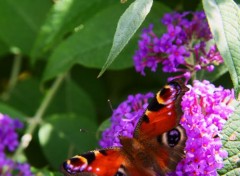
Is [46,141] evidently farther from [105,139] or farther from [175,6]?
[175,6]

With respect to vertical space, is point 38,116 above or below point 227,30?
below

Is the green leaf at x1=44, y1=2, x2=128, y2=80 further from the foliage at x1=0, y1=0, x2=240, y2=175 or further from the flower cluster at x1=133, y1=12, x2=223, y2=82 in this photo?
the flower cluster at x1=133, y1=12, x2=223, y2=82

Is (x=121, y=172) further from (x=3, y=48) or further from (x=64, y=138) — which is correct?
(x=3, y=48)

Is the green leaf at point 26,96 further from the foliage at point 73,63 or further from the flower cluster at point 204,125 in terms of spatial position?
the flower cluster at point 204,125

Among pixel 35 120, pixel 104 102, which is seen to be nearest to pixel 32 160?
pixel 35 120

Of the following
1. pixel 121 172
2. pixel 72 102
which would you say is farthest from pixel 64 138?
pixel 121 172
